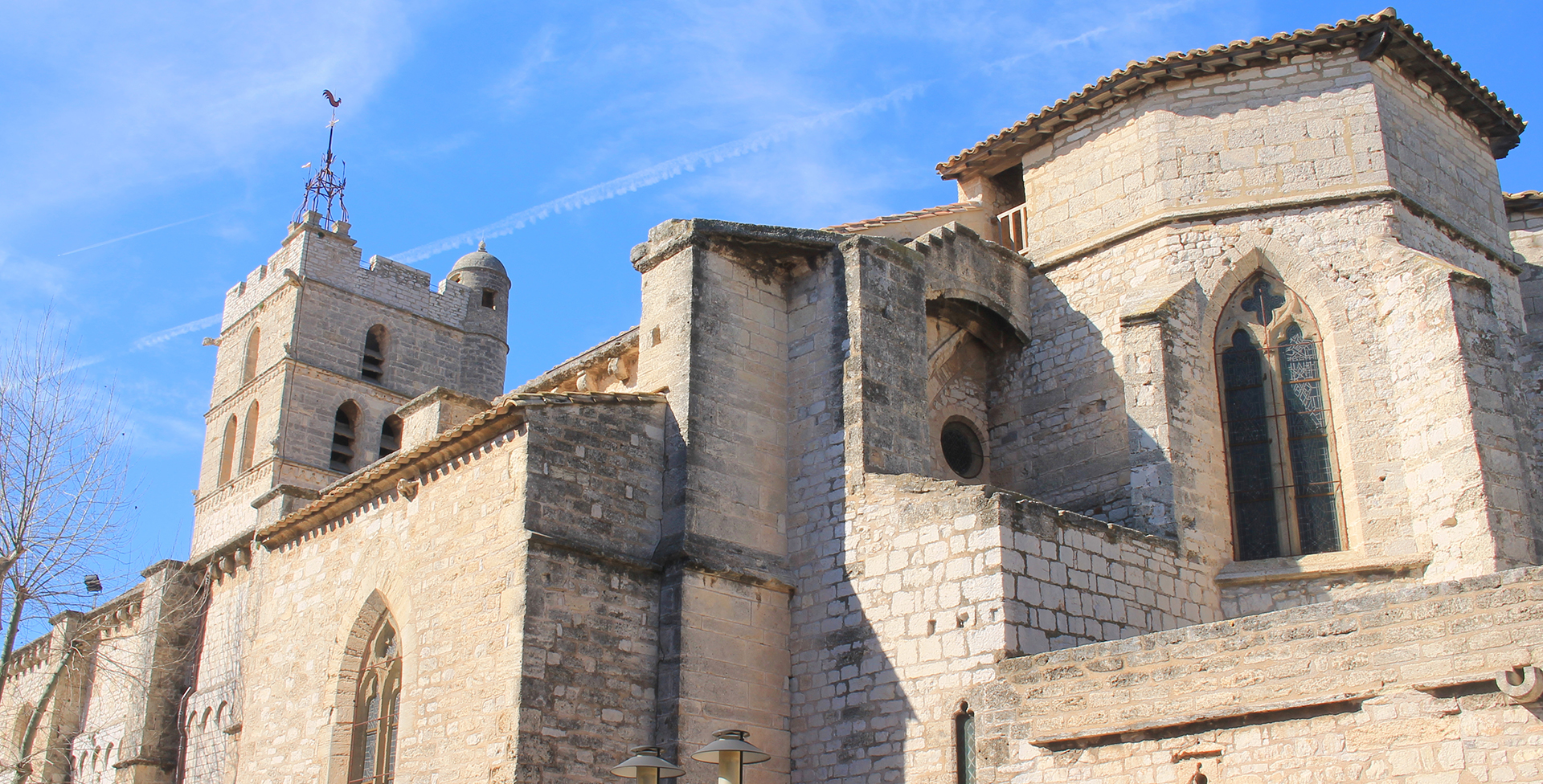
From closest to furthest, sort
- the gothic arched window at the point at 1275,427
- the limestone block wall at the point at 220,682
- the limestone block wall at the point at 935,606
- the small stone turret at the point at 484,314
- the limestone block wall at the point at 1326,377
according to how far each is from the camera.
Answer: the limestone block wall at the point at 935,606 < the limestone block wall at the point at 1326,377 < the gothic arched window at the point at 1275,427 < the limestone block wall at the point at 220,682 < the small stone turret at the point at 484,314

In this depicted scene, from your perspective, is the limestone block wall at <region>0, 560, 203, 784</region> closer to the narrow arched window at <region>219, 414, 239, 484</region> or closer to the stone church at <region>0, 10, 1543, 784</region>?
the stone church at <region>0, 10, 1543, 784</region>

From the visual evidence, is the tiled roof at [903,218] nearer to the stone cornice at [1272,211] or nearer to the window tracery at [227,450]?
the stone cornice at [1272,211]

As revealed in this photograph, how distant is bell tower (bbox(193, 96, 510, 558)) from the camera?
2342 centimetres

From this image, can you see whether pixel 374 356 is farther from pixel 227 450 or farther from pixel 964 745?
pixel 964 745

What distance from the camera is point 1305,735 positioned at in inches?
277

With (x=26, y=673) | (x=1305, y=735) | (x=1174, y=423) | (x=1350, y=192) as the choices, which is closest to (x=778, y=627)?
(x=1174, y=423)

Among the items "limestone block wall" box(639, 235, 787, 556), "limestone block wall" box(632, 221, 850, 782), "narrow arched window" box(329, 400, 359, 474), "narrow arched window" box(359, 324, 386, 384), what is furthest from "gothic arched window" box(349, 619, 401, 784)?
"narrow arched window" box(359, 324, 386, 384)

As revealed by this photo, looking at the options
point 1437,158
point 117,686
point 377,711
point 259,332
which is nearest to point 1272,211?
point 1437,158

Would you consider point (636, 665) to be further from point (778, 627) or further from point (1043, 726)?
point (1043, 726)

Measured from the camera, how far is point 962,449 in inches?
523

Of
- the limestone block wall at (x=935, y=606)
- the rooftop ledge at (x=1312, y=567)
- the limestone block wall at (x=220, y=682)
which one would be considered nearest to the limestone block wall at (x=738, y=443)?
the limestone block wall at (x=935, y=606)

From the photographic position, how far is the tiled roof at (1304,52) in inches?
488

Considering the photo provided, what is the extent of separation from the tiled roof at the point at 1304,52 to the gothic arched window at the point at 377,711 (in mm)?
7679

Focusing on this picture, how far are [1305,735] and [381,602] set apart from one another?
7677mm
